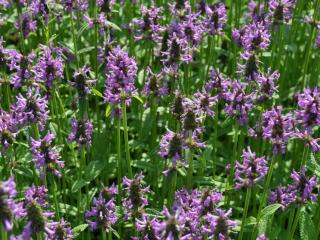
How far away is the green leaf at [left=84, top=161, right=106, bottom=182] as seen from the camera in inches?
247

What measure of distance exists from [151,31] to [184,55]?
90 cm

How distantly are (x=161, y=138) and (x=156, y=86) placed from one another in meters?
0.65

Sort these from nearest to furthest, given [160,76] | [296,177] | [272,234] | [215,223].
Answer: [215,223]
[296,177]
[272,234]
[160,76]

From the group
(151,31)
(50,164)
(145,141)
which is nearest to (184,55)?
(151,31)

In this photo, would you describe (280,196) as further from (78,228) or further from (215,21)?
(215,21)

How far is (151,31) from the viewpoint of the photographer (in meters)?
7.20

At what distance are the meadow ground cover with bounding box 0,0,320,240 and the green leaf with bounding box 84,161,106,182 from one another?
12 millimetres

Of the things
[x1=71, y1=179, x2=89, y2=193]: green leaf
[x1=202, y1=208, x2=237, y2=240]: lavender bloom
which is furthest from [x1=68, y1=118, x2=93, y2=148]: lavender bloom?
[x1=202, y1=208, x2=237, y2=240]: lavender bloom

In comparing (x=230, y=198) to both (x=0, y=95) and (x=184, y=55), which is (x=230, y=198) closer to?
(x=184, y=55)

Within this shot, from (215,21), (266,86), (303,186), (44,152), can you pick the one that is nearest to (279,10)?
(215,21)

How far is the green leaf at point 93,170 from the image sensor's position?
6.29 metres

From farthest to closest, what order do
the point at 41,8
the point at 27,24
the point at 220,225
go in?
the point at 27,24, the point at 41,8, the point at 220,225

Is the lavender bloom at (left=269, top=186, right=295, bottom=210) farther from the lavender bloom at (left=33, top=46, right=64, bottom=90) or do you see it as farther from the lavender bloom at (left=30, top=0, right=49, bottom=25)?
the lavender bloom at (left=30, top=0, right=49, bottom=25)

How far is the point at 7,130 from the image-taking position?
5441 millimetres
